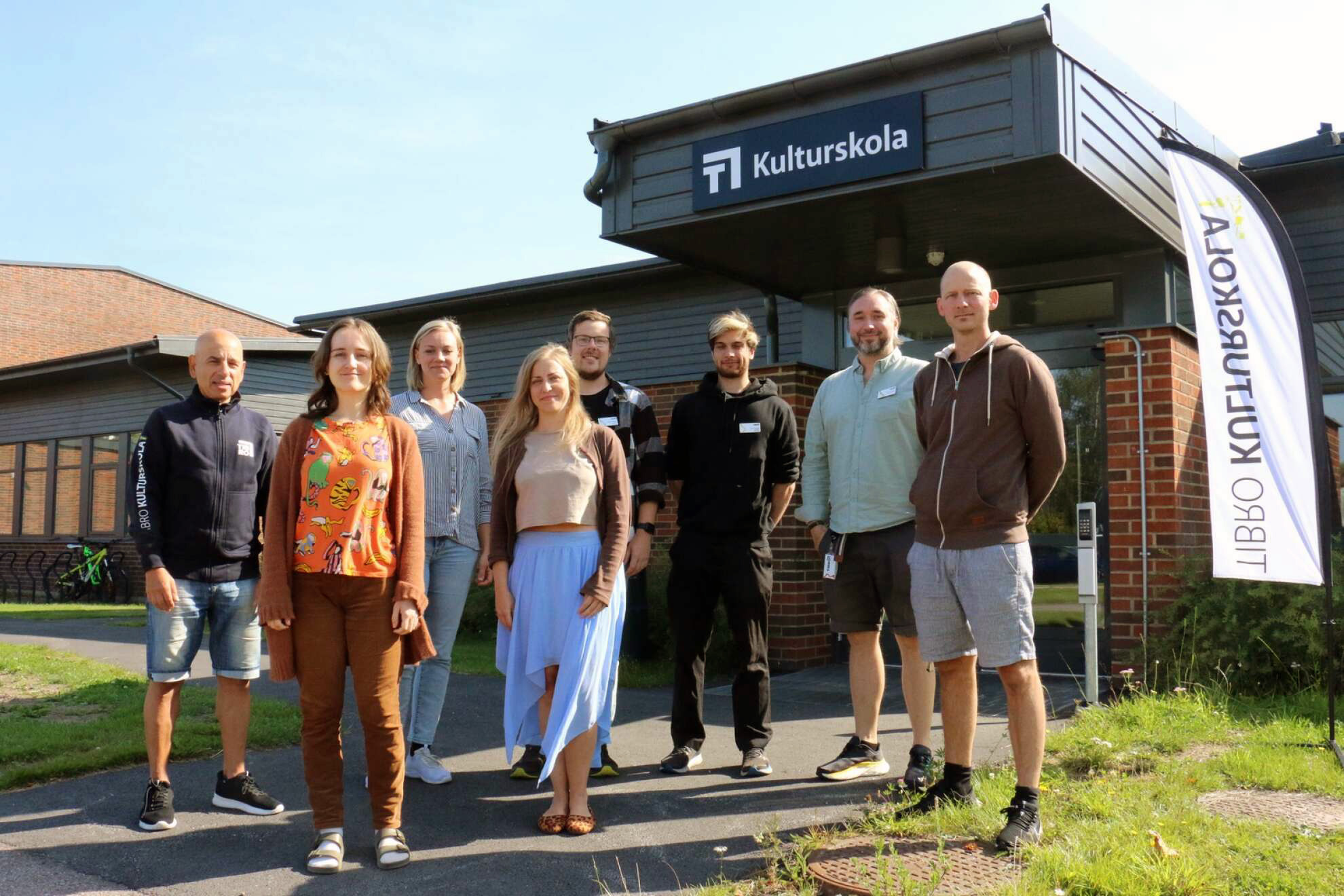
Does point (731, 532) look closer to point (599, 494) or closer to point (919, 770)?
point (599, 494)

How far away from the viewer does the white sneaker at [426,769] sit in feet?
15.1

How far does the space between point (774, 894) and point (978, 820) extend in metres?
0.87

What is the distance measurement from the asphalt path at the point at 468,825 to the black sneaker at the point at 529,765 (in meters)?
0.05

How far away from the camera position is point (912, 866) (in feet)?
10.8

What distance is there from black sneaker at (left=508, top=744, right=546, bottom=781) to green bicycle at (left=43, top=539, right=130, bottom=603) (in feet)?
53.8

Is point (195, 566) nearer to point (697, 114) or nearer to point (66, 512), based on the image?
point (697, 114)

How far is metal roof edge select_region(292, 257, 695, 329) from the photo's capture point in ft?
40.1

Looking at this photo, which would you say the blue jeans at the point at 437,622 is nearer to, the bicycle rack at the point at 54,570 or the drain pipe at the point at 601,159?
the drain pipe at the point at 601,159

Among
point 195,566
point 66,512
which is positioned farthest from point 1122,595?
point 66,512

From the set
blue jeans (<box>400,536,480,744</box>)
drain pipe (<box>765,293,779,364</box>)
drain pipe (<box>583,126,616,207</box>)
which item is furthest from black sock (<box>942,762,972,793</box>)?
drain pipe (<box>765,293,779,364</box>)

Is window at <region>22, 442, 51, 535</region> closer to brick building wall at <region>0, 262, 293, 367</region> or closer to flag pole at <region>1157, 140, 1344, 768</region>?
brick building wall at <region>0, 262, 293, 367</region>

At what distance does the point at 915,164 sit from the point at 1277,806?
3.90 metres

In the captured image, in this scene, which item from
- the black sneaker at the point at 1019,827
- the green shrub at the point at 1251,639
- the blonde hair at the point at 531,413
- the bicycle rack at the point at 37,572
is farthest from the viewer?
the bicycle rack at the point at 37,572

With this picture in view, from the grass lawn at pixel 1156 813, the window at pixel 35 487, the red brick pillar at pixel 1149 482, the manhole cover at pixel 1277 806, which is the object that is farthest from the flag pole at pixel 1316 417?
the window at pixel 35 487
